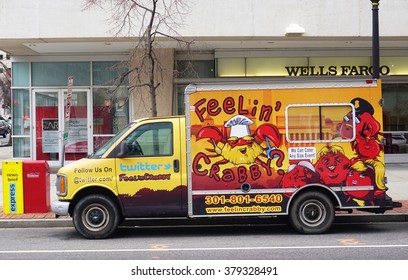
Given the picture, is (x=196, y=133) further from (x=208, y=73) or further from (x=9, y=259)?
(x=208, y=73)

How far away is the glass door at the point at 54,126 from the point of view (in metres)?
19.2

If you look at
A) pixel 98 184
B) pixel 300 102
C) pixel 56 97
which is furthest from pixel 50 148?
pixel 300 102

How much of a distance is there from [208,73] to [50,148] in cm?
622

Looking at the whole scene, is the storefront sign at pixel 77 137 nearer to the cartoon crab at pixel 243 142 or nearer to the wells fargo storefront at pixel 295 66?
the wells fargo storefront at pixel 295 66

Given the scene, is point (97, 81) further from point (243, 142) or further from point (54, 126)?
point (243, 142)

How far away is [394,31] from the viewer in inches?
654

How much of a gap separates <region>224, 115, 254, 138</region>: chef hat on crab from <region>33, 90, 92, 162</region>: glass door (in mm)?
11218

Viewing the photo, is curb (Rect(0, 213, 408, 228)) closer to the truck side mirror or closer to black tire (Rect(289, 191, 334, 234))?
black tire (Rect(289, 191, 334, 234))

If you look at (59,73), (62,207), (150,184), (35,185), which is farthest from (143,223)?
(59,73)

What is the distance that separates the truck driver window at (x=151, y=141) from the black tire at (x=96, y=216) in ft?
3.10

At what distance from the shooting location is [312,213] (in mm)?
8992

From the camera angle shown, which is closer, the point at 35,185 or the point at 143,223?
the point at 143,223

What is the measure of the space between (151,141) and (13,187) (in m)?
3.55

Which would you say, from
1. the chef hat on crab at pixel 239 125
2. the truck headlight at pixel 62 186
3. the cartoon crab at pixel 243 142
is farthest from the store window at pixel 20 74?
the chef hat on crab at pixel 239 125
